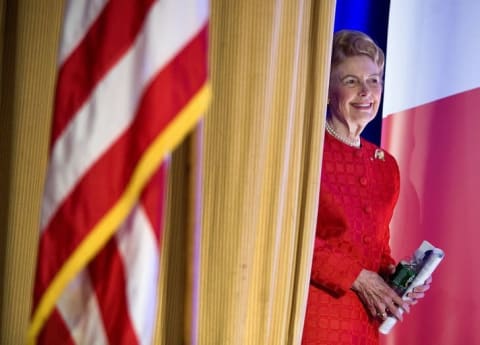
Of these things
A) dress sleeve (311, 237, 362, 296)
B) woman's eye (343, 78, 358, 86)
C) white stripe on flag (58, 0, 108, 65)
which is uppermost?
woman's eye (343, 78, 358, 86)

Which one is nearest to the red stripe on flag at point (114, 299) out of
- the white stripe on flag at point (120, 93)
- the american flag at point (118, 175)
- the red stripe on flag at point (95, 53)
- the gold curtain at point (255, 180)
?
the american flag at point (118, 175)

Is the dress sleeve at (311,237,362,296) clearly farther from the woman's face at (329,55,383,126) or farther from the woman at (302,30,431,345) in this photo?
the woman's face at (329,55,383,126)

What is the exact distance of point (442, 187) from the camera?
4.82 ft

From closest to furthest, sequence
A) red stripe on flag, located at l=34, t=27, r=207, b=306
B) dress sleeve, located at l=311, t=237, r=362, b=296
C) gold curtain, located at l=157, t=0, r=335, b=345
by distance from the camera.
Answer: red stripe on flag, located at l=34, t=27, r=207, b=306 < gold curtain, located at l=157, t=0, r=335, b=345 < dress sleeve, located at l=311, t=237, r=362, b=296

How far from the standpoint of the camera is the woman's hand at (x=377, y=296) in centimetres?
141

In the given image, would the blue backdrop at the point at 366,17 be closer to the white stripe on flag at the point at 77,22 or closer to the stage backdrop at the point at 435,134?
the stage backdrop at the point at 435,134

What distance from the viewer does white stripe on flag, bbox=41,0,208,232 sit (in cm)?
88

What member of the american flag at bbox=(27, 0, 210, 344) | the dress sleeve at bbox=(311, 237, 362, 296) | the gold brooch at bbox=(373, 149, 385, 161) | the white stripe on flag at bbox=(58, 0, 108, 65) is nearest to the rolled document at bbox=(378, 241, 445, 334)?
the dress sleeve at bbox=(311, 237, 362, 296)

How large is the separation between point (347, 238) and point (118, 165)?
0.74 metres

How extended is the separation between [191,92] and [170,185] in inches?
18.1

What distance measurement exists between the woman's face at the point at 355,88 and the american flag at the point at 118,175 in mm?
634

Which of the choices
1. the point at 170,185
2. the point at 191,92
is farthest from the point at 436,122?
the point at 191,92

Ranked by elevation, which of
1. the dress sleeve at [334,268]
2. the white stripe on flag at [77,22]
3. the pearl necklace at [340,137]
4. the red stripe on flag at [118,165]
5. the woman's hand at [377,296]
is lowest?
the woman's hand at [377,296]

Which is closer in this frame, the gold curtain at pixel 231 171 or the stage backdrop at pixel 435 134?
the gold curtain at pixel 231 171
